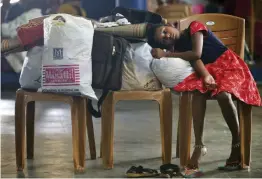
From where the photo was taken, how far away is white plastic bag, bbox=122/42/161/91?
12.3 ft

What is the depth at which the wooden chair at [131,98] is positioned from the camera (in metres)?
3.73

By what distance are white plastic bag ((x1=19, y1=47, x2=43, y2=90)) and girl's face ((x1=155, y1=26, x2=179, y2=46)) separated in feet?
2.34

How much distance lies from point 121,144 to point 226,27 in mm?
1187

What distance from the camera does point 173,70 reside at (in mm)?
3725

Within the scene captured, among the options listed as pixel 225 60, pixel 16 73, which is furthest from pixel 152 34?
pixel 16 73

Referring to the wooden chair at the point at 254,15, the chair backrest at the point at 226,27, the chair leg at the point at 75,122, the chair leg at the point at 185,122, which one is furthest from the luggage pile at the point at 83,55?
the wooden chair at the point at 254,15

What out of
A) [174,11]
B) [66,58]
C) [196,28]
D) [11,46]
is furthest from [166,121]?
[174,11]

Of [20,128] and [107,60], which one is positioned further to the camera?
[20,128]

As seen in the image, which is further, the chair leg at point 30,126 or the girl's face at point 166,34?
the chair leg at point 30,126

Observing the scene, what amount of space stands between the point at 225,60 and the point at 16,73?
4.67m

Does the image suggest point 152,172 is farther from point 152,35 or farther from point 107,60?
point 152,35

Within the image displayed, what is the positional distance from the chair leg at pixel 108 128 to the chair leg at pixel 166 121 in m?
0.31

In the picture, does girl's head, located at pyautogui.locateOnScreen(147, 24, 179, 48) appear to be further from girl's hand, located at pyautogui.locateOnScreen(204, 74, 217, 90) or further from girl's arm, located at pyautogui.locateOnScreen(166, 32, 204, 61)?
girl's hand, located at pyautogui.locateOnScreen(204, 74, 217, 90)

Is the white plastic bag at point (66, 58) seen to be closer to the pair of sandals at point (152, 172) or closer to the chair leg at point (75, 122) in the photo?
the chair leg at point (75, 122)
